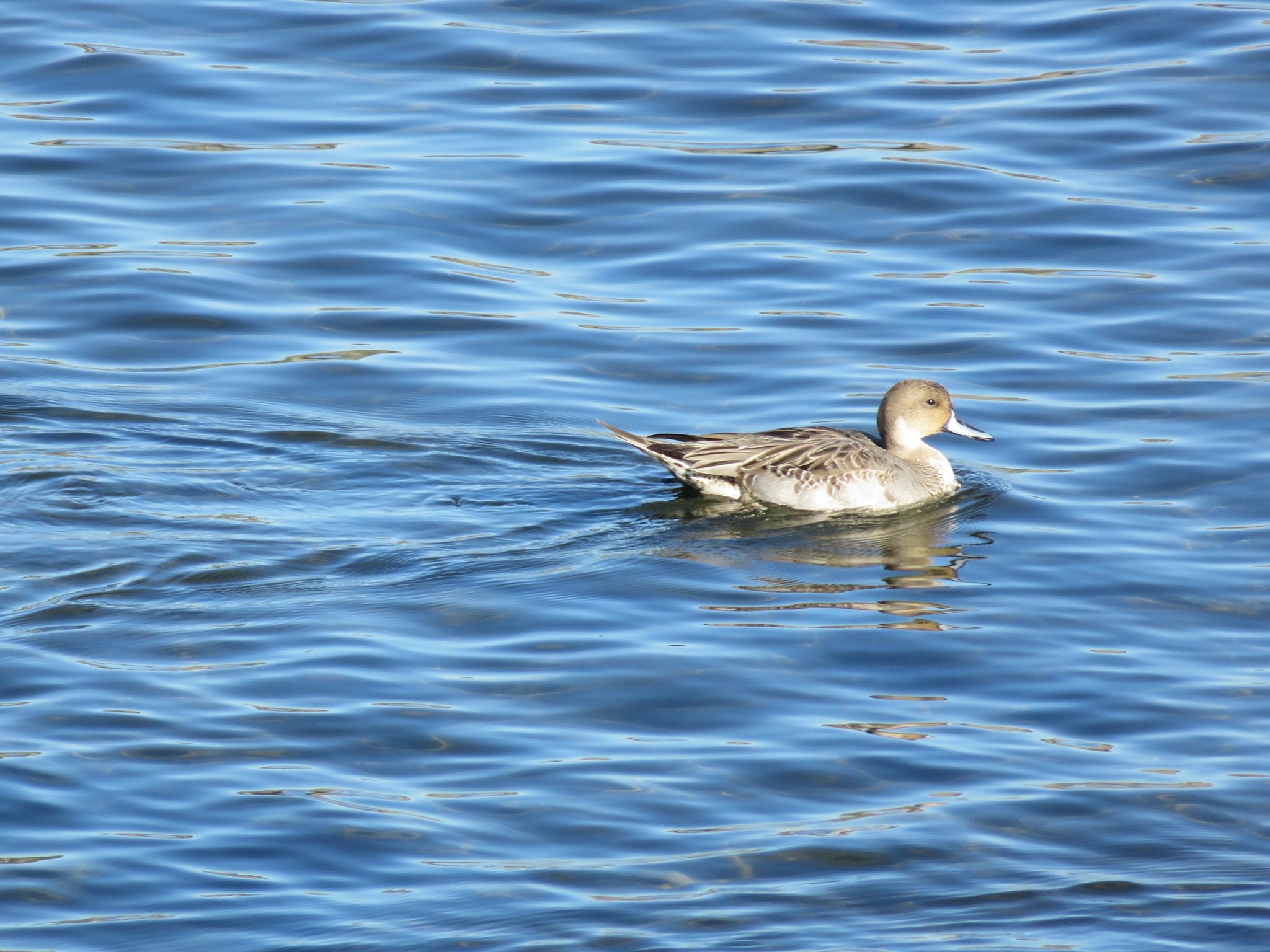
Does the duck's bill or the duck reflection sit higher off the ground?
the duck's bill

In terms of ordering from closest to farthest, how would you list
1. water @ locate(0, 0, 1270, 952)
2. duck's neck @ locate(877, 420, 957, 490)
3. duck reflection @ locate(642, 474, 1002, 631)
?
water @ locate(0, 0, 1270, 952) < duck reflection @ locate(642, 474, 1002, 631) < duck's neck @ locate(877, 420, 957, 490)

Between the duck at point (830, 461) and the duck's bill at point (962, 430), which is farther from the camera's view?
the duck's bill at point (962, 430)

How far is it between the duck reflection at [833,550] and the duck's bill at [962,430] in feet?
0.76

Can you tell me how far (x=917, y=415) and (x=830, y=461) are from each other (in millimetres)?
764

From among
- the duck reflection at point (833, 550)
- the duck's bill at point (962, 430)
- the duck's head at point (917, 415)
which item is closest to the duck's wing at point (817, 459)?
the duck reflection at point (833, 550)

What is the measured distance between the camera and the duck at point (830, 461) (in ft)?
33.3

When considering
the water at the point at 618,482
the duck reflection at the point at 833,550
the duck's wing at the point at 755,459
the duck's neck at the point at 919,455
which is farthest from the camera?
the duck's neck at the point at 919,455

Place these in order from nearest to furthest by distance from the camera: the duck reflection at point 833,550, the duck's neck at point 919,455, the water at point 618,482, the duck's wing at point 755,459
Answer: the water at point 618,482 → the duck reflection at point 833,550 → the duck's wing at point 755,459 → the duck's neck at point 919,455

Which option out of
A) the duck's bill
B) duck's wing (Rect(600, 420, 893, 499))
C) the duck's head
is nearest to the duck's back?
duck's wing (Rect(600, 420, 893, 499))

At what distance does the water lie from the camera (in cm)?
654

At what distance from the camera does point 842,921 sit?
6250 millimetres

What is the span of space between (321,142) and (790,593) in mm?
8108

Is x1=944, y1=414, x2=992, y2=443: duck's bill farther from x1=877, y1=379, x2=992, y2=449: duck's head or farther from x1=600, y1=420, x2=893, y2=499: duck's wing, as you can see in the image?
x1=600, y1=420, x2=893, y2=499: duck's wing

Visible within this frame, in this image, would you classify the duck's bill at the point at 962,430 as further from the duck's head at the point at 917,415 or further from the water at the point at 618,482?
the water at the point at 618,482
